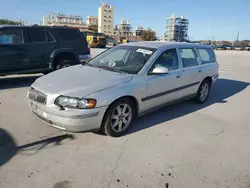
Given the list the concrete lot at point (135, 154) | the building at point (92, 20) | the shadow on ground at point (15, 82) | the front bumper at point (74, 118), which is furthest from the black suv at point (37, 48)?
the building at point (92, 20)

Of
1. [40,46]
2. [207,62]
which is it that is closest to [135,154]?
[207,62]

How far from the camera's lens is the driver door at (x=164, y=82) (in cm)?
396

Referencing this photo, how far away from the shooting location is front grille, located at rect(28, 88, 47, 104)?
3.24 m

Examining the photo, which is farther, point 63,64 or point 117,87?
point 63,64

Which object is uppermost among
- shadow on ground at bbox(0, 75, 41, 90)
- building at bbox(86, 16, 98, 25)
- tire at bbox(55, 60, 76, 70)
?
building at bbox(86, 16, 98, 25)

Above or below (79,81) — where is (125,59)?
above

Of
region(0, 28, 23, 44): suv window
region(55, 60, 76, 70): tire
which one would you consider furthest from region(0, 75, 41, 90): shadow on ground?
region(0, 28, 23, 44): suv window

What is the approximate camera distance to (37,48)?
21.7 ft

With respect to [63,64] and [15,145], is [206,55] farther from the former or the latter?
[15,145]

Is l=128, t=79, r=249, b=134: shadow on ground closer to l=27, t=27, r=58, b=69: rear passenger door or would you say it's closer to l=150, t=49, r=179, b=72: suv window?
l=150, t=49, r=179, b=72: suv window

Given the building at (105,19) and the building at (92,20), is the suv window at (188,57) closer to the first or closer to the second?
the building at (105,19)

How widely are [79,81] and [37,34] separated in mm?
4165

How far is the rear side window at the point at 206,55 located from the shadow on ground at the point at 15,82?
5275 millimetres

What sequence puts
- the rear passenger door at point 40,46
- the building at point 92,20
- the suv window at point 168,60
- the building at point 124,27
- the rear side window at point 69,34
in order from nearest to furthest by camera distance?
the suv window at point 168,60
the rear passenger door at point 40,46
the rear side window at point 69,34
the building at point 124,27
the building at point 92,20
